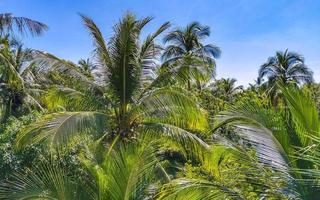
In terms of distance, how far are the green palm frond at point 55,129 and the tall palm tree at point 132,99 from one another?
43 mm

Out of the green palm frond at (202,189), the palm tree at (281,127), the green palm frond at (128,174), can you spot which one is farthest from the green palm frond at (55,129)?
the palm tree at (281,127)

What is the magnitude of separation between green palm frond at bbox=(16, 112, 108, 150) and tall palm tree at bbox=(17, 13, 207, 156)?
0.04 metres

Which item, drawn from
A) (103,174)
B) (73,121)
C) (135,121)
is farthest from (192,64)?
(103,174)

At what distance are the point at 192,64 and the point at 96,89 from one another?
9.17 ft

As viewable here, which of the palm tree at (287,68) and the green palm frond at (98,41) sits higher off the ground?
the palm tree at (287,68)

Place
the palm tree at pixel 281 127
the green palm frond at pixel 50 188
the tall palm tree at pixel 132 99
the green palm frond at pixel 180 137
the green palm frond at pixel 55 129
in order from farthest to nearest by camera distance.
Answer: the tall palm tree at pixel 132 99, the green palm frond at pixel 180 137, the green palm frond at pixel 55 129, the green palm frond at pixel 50 188, the palm tree at pixel 281 127

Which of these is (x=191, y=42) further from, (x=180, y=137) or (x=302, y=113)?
(x=302, y=113)

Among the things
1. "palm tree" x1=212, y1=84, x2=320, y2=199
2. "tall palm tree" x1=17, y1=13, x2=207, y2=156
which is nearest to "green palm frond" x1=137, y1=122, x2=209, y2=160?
"tall palm tree" x1=17, y1=13, x2=207, y2=156

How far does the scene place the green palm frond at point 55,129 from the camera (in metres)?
9.30

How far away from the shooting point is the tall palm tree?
1086 centimetres

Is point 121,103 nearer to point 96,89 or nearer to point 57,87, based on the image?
point 96,89

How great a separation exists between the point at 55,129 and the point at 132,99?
114 inches

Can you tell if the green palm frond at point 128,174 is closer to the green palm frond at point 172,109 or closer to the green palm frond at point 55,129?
the green palm frond at point 55,129

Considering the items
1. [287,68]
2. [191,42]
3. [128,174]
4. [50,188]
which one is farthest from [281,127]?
[287,68]
